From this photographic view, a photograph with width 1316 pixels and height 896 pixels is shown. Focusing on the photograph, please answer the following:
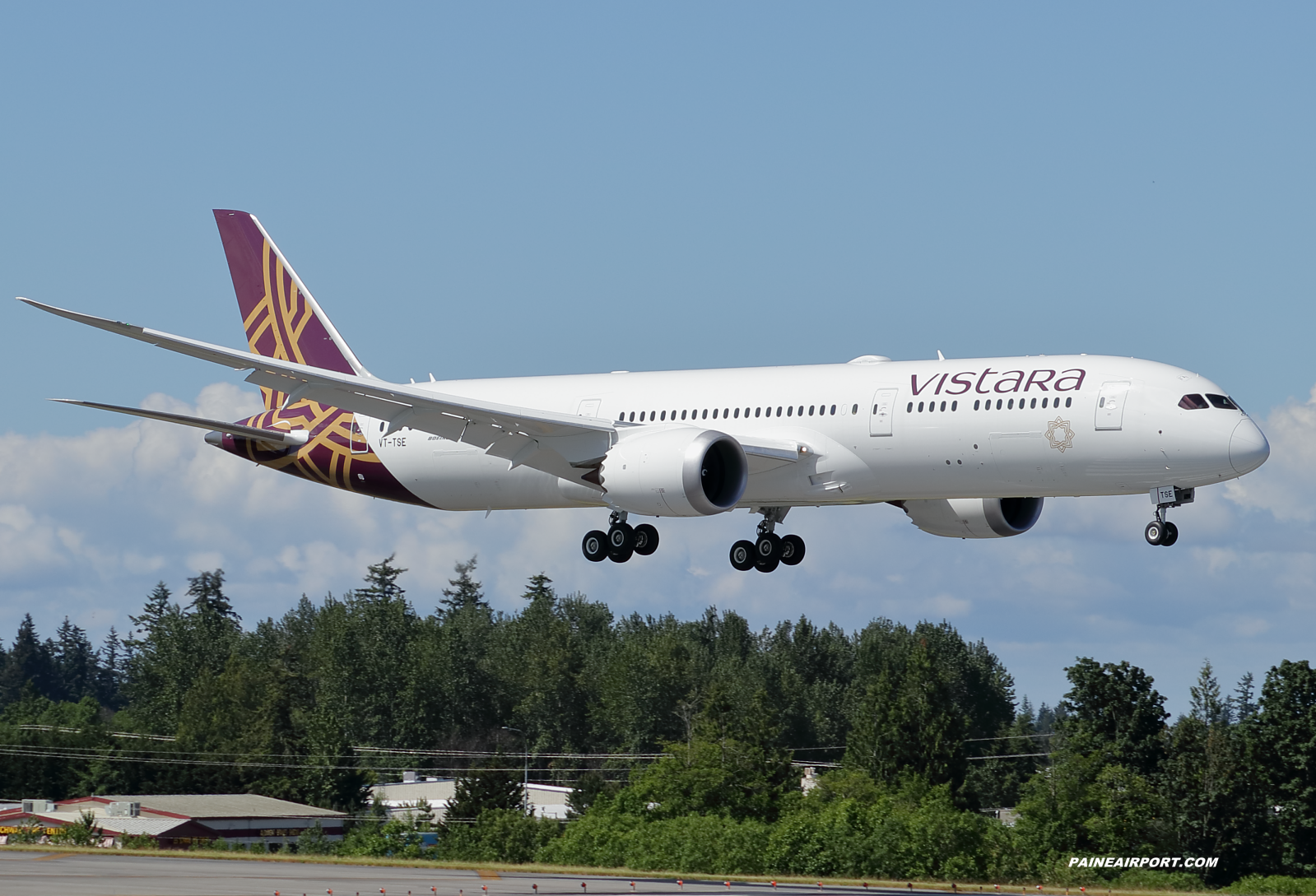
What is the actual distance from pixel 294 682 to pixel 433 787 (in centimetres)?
2476

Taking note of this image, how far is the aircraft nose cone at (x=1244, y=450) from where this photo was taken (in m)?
37.7

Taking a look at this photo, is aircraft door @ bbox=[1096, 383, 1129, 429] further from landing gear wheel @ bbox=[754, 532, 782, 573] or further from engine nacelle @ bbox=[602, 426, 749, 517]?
landing gear wheel @ bbox=[754, 532, 782, 573]

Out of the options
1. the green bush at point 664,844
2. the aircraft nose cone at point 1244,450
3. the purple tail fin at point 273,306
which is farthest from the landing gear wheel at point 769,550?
the green bush at point 664,844

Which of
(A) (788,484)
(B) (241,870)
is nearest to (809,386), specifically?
(A) (788,484)

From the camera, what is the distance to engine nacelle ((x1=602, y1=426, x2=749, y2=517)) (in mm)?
41500

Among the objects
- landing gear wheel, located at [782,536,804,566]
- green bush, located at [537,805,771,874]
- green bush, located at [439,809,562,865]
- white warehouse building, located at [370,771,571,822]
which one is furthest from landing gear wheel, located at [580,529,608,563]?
white warehouse building, located at [370,771,571,822]

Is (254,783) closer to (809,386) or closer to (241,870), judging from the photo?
(241,870)

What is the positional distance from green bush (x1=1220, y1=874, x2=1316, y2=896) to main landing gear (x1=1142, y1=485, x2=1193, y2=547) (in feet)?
160

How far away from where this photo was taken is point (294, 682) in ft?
459

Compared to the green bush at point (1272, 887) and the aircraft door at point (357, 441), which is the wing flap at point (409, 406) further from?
the green bush at point (1272, 887)

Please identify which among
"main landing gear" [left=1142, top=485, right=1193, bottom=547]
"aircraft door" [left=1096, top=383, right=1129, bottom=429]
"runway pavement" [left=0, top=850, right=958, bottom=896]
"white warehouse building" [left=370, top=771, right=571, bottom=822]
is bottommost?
"runway pavement" [left=0, top=850, right=958, bottom=896]

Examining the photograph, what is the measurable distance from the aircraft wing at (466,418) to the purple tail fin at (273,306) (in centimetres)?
827

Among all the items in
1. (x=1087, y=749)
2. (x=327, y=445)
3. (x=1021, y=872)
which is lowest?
(x=1021, y=872)

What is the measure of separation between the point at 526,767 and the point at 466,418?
82.7 meters
